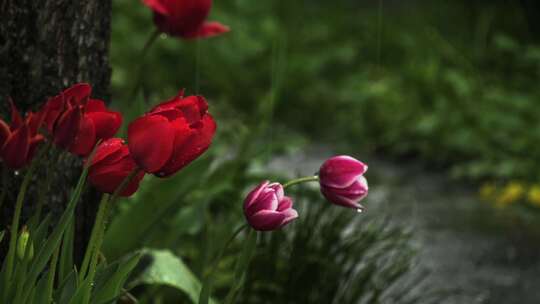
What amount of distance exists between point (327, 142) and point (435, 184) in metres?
0.86

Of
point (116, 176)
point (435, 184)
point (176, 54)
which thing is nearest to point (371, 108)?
point (435, 184)

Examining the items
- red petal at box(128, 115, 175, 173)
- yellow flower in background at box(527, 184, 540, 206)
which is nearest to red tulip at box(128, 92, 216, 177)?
red petal at box(128, 115, 175, 173)

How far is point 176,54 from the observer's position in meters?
6.68

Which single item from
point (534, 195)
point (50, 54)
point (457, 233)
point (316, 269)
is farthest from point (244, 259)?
point (534, 195)

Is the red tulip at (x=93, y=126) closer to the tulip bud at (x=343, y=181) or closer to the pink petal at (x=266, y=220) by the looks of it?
the pink petal at (x=266, y=220)

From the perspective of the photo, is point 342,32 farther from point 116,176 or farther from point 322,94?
point 116,176

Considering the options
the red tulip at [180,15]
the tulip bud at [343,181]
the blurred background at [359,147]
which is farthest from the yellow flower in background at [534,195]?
the tulip bud at [343,181]

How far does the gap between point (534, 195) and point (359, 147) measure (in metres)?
0.95

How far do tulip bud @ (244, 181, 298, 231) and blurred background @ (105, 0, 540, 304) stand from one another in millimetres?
696

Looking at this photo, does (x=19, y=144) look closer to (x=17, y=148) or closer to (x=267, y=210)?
(x=17, y=148)

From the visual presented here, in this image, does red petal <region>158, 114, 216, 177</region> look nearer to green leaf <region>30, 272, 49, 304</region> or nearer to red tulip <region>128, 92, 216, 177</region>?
red tulip <region>128, 92, 216, 177</region>

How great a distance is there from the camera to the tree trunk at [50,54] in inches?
85.5

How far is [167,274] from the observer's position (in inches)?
96.7

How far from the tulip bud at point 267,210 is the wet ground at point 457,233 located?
1.34 metres
